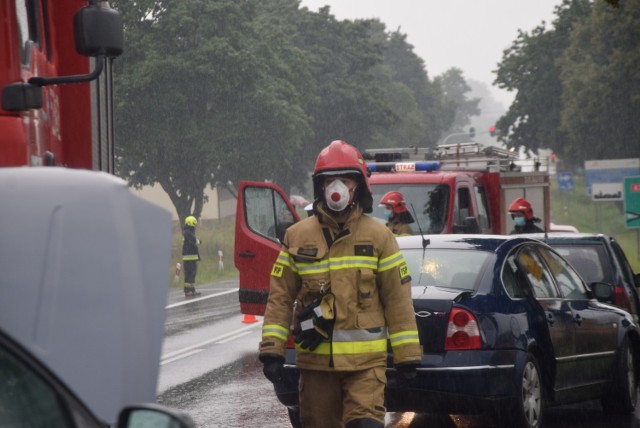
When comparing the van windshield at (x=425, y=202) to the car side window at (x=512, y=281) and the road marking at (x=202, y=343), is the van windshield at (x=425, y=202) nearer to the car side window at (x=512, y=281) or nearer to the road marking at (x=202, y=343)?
the road marking at (x=202, y=343)

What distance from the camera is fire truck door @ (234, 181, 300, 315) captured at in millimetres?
13992

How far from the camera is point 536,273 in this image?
30.7 feet

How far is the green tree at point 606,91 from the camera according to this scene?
60.1 m

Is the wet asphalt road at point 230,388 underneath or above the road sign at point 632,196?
underneath

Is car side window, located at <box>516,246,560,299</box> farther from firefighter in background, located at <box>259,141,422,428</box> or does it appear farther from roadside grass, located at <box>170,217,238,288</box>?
roadside grass, located at <box>170,217,238,288</box>

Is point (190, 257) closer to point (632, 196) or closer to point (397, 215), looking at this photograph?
point (632, 196)

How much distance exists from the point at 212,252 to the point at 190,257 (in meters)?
22.3

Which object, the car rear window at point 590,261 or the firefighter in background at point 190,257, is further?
the firefighter in background at point 190,257

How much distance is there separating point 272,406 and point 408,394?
269 cm

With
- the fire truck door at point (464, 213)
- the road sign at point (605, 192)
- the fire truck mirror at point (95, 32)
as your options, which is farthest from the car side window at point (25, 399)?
the road sign at point (605, 192)

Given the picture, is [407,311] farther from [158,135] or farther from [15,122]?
[158,135]

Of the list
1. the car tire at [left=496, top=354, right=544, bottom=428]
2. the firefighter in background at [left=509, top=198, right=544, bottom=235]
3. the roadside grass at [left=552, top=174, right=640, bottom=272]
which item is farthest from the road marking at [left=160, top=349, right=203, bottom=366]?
the roadside grass at [left=552, top=174, right=640, bottom=272]

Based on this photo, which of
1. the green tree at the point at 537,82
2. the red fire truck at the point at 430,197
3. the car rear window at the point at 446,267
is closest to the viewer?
the car rear window at the point at 446,267

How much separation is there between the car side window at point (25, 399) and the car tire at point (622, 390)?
27.1 feet
